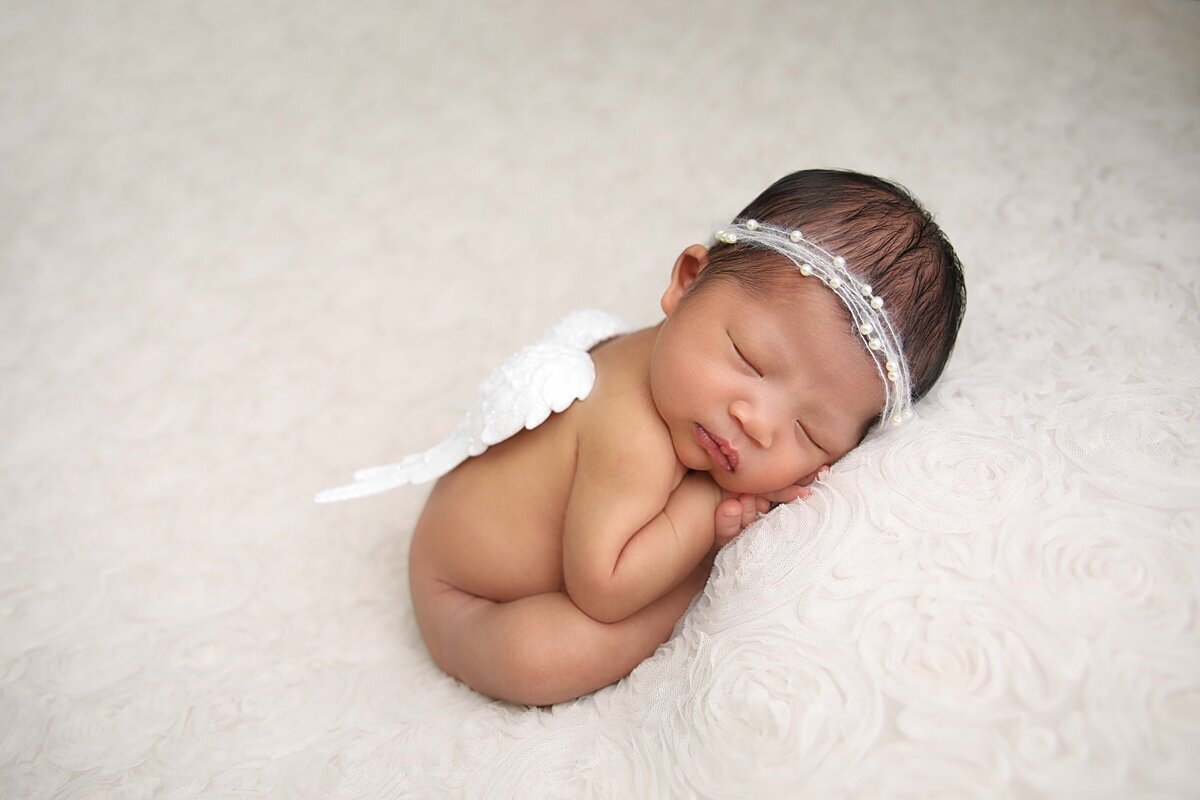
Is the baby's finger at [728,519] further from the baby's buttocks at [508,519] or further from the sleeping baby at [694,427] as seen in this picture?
the baby's buttocks at [508,519]

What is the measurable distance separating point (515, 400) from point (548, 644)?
0.39m

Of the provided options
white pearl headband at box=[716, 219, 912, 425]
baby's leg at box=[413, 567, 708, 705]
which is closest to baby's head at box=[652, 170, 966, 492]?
white pearl headband at box=[716, 219, 912, 425]

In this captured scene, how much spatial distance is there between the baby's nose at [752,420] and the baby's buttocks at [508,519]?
294 millimetres

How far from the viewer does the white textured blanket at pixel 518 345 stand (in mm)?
1159

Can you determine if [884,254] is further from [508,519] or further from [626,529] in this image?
[508,519]

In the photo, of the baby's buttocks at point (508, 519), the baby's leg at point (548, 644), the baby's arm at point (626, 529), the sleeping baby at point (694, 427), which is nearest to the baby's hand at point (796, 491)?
the sleeping baby at point (694, 427)

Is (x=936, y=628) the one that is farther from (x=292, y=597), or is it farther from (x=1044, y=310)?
(x=292, y=597)

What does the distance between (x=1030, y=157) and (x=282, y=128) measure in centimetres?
195

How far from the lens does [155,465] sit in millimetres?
2047

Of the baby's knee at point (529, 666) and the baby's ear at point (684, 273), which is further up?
the baby's ear at point (684, 273)

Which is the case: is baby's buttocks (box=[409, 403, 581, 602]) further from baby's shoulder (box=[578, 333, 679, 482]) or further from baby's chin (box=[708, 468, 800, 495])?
baby's chin (box=[708, 468, 800, 495])

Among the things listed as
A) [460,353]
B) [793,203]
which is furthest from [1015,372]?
[460,353]

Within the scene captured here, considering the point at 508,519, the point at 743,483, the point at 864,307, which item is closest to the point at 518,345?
the point at 508,519

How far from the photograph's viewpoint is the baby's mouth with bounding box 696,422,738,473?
1450mm
